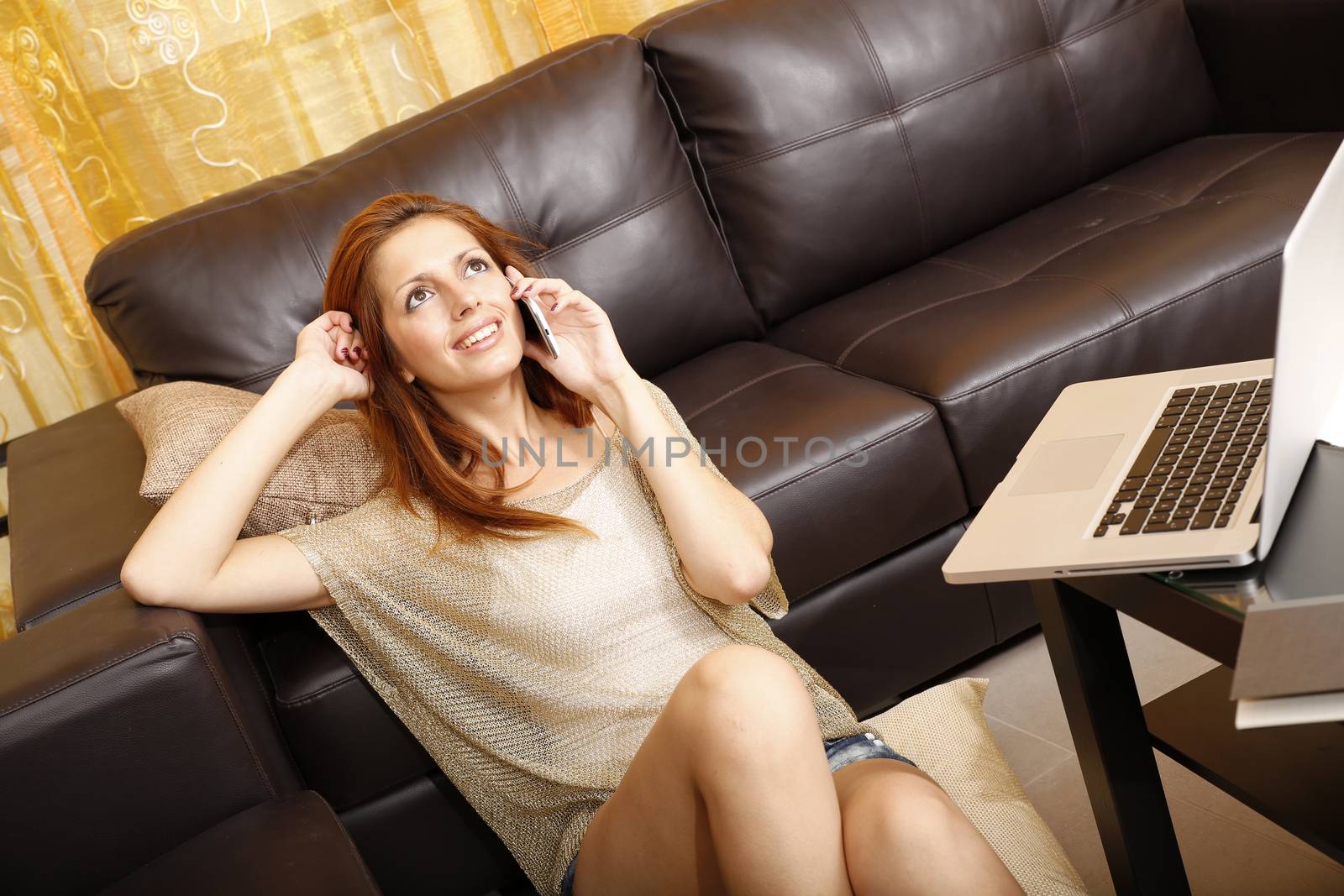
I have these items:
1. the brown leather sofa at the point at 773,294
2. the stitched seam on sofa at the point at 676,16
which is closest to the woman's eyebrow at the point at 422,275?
the brown leather sofa at the point at 773,294

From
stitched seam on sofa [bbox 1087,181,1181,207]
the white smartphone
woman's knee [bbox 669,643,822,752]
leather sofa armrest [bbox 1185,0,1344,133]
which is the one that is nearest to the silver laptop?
woman's knee [bbox 669,643,822,752]

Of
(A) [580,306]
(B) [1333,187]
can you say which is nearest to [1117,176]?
(A) [580,306]

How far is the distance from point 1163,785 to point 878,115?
52.1 inches

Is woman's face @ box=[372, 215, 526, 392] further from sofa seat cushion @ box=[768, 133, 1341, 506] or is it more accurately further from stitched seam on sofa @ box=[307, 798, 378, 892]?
sofa seat cushion @ box=[768, 133, 1341, 506]

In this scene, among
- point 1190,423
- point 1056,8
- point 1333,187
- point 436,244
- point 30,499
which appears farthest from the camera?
point 1056,8

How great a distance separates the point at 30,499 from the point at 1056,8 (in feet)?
6.94

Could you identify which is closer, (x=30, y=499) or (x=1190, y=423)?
(x=1190, y=423)

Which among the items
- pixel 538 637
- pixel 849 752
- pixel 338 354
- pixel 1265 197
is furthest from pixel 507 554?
pixel 1265 197

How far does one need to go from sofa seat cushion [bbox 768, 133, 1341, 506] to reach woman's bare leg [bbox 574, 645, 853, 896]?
0.77 m

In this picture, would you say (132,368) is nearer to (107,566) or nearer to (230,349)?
(230,349)

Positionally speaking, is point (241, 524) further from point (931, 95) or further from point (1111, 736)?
point (931, 95)

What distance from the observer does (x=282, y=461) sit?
1.46m

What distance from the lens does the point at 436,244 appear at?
4.71 feet

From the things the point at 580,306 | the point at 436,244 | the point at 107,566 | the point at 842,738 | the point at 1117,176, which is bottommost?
the point at 842,738
